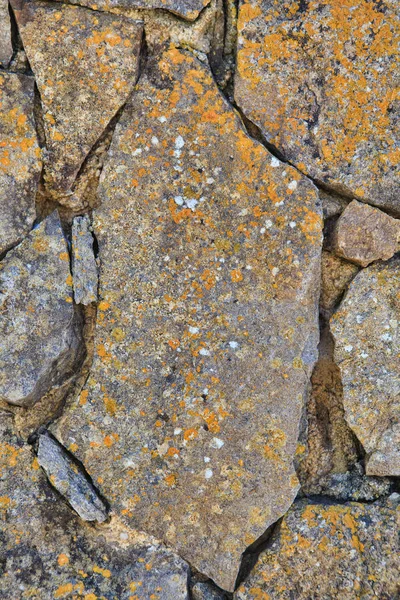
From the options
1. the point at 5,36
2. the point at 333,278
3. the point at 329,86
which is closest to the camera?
the point at 5,36

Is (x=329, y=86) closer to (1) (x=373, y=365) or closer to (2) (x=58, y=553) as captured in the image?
(1) (x=373, y=365)

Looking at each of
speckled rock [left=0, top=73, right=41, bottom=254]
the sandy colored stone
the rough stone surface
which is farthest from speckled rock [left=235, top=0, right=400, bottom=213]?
the rough stone surface

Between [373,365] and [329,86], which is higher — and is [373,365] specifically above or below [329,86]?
below

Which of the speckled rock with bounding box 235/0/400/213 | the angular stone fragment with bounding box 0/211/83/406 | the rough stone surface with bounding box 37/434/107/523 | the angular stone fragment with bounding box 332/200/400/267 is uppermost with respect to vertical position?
the speckled rock with bounding box 235/0/400/213

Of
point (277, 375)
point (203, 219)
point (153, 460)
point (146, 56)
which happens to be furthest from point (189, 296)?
point (146, 56)

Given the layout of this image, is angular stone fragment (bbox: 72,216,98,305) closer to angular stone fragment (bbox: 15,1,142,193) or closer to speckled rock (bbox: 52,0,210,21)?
angular stone fragment (bbox: 15,1,142,193)

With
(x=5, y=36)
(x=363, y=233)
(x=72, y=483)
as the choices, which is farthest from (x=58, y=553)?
(x=5, y=36)
